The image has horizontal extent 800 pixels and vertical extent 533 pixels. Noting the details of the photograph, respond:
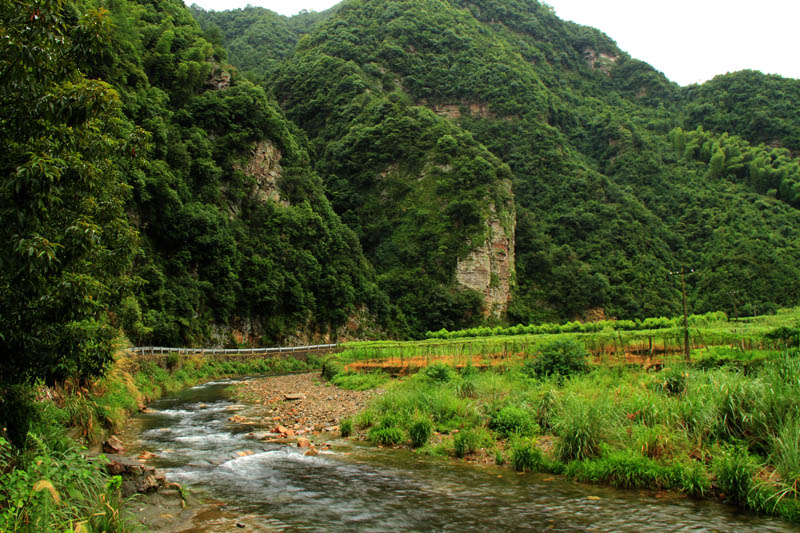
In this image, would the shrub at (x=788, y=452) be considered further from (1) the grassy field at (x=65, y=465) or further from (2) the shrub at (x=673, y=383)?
(1) the grassy field at (x=65, y=465)

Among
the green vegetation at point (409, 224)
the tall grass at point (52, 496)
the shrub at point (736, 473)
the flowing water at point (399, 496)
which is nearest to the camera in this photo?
the tall grass at point (52, 496)

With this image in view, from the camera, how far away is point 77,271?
7629 mm

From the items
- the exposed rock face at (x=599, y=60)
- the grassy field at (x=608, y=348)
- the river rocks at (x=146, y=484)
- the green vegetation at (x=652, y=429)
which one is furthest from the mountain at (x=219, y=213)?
the exposed rock face at (x=599, y=60)

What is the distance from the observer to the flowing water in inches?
311

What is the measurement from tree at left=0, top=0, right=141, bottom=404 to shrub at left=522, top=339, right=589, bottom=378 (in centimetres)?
1588

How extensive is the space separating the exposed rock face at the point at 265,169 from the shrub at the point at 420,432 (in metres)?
56.5

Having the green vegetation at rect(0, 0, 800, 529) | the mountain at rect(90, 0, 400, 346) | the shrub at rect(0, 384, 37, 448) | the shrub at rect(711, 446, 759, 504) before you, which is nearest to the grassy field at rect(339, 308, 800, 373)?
the green vegetation at rect(0, 0, 800, 529)

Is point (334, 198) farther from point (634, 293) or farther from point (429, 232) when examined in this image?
point (634, 293)

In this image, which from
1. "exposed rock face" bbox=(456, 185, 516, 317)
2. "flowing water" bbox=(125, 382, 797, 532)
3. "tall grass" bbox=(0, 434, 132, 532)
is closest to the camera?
"tall grass" bbox=(0, 434, 132, 532)

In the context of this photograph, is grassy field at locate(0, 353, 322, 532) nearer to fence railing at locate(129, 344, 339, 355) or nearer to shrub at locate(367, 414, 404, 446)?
shrub at locate(367, 414, 404, 446)

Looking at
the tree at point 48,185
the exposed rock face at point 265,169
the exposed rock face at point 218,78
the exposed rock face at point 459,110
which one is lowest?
the tree at point 48,185

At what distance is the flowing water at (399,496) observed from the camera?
7891mm

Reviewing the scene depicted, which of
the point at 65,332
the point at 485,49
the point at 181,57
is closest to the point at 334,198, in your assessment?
the point at 181,57

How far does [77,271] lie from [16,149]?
6.43ft
